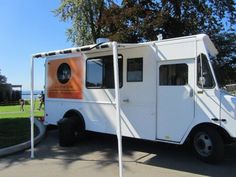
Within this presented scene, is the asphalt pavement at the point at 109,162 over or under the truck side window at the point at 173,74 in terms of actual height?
under

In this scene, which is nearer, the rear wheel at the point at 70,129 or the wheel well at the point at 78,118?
the rear wheel at the point at 70,129

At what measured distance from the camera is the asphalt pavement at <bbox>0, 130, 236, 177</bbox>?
7676mm

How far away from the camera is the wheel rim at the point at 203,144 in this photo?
8.31 m

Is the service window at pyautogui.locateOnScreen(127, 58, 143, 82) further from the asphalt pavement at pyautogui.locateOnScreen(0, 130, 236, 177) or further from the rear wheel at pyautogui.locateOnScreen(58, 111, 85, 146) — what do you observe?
the rear wheel at pyautogui.locateOnScreen(58, 111, 85, 146)

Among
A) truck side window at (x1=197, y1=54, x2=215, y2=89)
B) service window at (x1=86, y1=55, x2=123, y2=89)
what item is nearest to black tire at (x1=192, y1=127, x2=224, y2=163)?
truck side window at (x1=197, y1=54, x2=215, y2=89)

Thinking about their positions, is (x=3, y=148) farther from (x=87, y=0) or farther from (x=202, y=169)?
(x=87, y=0)

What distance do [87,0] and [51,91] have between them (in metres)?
12.2

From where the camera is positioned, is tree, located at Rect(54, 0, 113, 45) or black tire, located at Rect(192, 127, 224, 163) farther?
tree, located at Rect(54, 0, 113, 45)

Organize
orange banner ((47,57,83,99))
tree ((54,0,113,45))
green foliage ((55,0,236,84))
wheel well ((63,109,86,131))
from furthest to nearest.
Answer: tree ((54,0,113,45))
green foliage ((55,0,236,84))
orange banner ((47,57,83,99))
wheel well ((63,109,86,131))

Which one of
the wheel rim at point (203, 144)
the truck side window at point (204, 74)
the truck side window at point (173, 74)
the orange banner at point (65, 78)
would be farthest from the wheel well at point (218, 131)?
the orange banner at point (65, 78)

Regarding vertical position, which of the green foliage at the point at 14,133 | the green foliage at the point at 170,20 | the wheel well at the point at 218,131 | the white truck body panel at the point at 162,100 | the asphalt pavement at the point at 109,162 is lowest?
the asphalt pavement at the point at 109,162

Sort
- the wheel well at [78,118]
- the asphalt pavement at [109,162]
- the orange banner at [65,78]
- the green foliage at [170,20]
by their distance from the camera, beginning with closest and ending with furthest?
the asphalt pavement at [109,162]
the wheel well at [78,118]
the orange banner at [65,78]
the green foliage at [170,20]

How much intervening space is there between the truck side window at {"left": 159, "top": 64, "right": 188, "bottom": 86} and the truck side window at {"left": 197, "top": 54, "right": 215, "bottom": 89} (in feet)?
1.11

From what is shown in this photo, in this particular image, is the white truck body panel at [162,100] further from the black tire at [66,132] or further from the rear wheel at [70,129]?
the black tire at [66,132]
